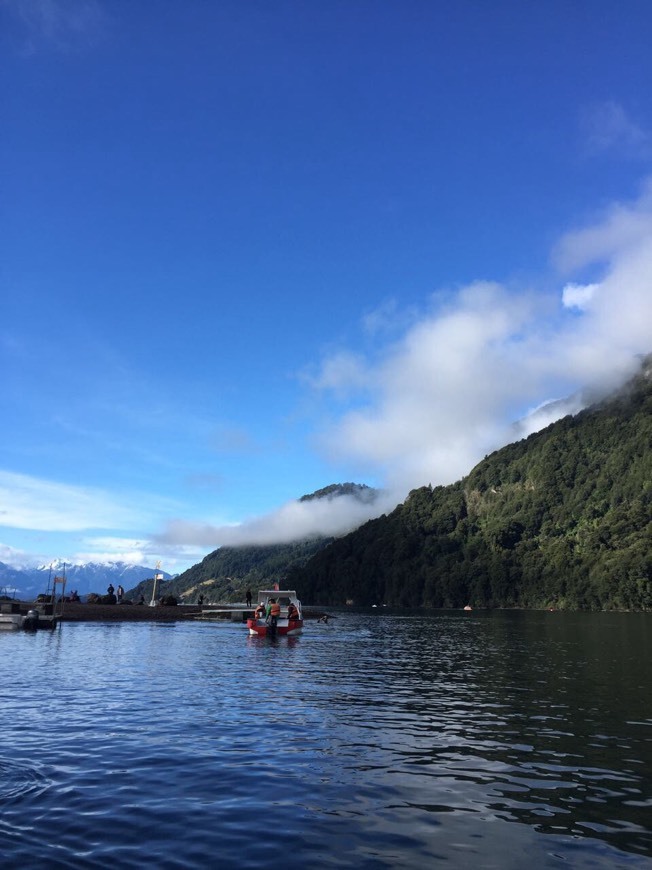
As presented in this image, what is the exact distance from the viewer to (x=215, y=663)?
50.5 meters

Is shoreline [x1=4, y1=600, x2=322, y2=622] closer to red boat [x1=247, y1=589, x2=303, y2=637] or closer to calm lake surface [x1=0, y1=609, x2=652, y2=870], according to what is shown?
red boat [x1=247, y1=589, x2=303, y2=637]

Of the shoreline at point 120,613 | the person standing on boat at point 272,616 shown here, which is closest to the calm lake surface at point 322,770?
the person standing on boat at point 272,616

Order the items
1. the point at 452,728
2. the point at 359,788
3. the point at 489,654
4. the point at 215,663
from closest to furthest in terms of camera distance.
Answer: the point at 359,788 < the point at 452,728 < the point at 215,663 < the point at 489,654

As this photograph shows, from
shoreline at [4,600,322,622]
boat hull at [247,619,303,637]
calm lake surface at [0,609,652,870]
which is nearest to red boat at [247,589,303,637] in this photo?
boat hull at [247,619,303,637]

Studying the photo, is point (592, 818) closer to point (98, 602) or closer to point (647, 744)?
point (647, 744)

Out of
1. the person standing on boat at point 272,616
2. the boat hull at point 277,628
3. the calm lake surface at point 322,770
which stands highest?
the person standing on boat at point 272,616

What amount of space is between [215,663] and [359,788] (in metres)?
34.5

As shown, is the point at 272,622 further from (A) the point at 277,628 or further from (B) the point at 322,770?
(B) the point at 322,770

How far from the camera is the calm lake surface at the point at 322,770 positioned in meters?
14.2

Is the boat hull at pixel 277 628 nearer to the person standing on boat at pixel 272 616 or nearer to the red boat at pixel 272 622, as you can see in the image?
the red boat at pixel 272 622

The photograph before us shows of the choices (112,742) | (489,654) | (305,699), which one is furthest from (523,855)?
(489,654)

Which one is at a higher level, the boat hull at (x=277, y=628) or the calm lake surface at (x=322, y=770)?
the boat hull at (x=277, y=628)

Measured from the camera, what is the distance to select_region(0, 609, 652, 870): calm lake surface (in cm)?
1416

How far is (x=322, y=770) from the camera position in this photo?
798 inches
